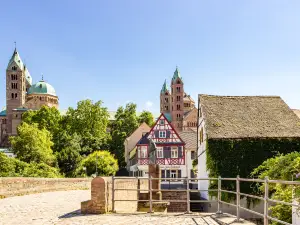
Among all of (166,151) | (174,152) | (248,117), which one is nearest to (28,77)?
(166,151)

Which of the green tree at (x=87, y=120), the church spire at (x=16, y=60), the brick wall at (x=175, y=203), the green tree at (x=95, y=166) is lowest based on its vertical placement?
the brick wall at (x=175, y=203)

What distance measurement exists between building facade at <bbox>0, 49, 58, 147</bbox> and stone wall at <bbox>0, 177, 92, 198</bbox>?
3188 inches

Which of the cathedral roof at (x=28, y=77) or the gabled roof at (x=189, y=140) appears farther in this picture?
the cathedral roof at (x=28, y=77)

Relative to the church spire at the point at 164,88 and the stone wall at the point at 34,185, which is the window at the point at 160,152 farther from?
the church spire at the point at 164,88

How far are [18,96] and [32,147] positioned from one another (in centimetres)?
6464

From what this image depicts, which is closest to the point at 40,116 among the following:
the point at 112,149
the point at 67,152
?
the point at 112,149

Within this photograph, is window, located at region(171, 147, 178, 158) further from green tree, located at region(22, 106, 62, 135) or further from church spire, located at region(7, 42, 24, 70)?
church spire, located at region(7, 42, 24, 70)

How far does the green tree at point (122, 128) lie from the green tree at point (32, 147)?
746 inches

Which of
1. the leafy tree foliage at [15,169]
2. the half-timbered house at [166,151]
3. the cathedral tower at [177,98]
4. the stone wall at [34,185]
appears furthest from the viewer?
the cathedral tower at [177,98]

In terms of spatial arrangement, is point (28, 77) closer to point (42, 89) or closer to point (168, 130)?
point (42, 89)

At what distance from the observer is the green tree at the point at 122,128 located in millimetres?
74562

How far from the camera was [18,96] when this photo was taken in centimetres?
11294

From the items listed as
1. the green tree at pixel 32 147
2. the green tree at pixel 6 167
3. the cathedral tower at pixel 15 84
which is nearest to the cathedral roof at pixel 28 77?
the cathedral tower at pixel 15 84

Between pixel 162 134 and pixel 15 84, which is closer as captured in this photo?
pixel 162 134
